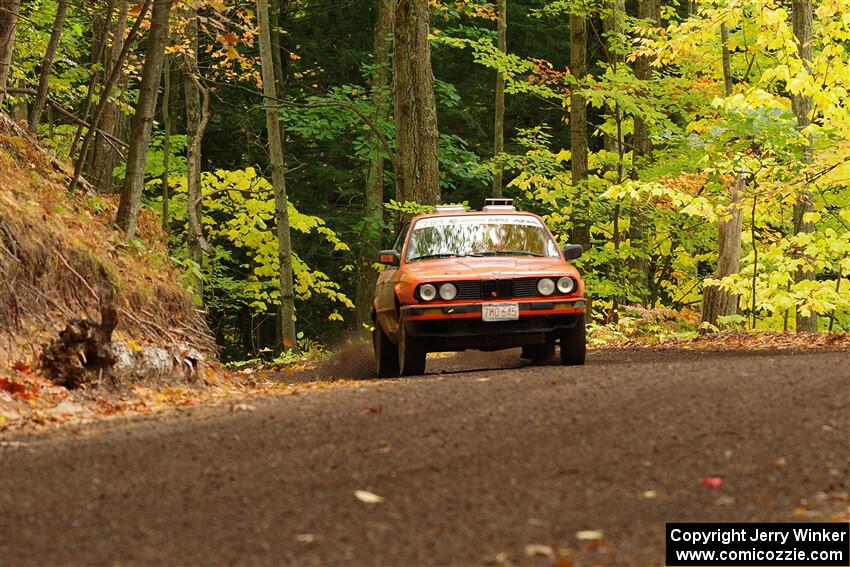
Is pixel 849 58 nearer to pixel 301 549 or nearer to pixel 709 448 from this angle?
pixel 709 448

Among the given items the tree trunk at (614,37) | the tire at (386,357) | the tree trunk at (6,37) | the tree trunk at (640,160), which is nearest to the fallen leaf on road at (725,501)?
the tire at (386,357)

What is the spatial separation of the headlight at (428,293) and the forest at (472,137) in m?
3.90

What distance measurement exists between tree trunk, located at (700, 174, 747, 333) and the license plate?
910 cm

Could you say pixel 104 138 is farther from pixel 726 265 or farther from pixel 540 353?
pixel 726 265

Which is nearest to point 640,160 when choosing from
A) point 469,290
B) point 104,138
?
point 104,138

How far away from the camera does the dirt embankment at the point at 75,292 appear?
10523 mm

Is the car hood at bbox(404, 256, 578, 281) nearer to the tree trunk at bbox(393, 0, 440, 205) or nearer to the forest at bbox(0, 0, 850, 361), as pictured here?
the forest at bbox(0, 0, 850, 361)

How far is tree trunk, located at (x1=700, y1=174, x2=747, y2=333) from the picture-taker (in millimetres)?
21584

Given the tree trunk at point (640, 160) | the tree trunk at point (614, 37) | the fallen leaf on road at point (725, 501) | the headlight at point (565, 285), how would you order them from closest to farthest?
the fallen leaf on road at point (725, 501) < the headlight at point (565, 285) < the tree trunk at point (614, 37) < the tree trunk at point (640, 160)

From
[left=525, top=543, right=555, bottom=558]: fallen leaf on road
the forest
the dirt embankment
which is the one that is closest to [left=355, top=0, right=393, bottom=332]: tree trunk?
the forest

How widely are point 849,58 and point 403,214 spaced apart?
27.1ft

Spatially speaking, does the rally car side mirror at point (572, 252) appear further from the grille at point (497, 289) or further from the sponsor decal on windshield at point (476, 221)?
the grille at point (497, 289)

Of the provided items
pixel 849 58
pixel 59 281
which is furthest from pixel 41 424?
pixel 849 58

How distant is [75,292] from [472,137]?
78.3ft
